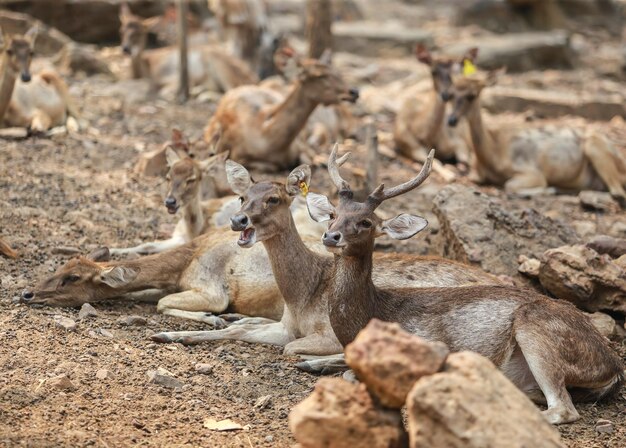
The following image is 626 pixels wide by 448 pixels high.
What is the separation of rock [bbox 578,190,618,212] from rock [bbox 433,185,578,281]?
108 inches

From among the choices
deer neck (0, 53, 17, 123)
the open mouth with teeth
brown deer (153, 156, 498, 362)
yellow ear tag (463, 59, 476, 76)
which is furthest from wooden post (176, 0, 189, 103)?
the open mouth with teeth

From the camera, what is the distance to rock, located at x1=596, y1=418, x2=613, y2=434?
6.24 m

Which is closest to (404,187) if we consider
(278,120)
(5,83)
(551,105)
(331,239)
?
(331,239)

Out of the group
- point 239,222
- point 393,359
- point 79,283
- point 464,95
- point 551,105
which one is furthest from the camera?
point 551,105

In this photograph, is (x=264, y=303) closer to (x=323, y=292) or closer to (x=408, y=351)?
(x=323, y=292)

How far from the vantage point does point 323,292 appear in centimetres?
754

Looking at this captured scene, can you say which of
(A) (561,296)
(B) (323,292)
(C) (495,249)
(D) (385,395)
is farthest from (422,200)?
(D) (385,395)

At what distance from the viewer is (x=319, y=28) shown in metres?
15.7

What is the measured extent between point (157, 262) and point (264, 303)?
3.05ft

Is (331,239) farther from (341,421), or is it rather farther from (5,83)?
(5,83)

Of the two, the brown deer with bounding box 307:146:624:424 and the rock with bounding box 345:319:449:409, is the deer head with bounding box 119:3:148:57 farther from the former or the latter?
the rock with bounding box 345:319:449:409

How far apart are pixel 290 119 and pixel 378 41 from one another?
10025 mm

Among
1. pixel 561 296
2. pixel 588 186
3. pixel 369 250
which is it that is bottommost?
pixel 588 186

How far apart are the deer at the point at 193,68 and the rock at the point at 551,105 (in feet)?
13.1
